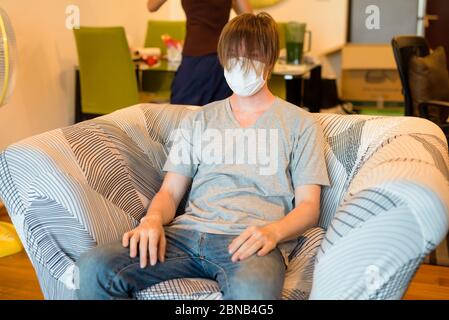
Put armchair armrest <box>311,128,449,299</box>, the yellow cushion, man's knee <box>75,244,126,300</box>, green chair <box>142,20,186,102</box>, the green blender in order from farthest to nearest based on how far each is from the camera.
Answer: green chair <box>142,20,186,102</box> → the green blender → the yellow cushion → man's knee <box>75,244,126,300</box> → armchair armrest <box>311,128,449,299</box>

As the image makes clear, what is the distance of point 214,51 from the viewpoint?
8.72ft

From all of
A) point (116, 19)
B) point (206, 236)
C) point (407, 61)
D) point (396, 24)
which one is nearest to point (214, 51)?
point (407, 61)

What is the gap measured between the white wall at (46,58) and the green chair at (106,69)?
0.24 meters

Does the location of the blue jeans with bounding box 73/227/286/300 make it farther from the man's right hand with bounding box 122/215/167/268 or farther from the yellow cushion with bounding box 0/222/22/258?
the yellow cushion with bounding box 0/222/22/258

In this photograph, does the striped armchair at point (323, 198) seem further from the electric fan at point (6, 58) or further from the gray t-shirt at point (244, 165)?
the electric fan at point (6, 58)

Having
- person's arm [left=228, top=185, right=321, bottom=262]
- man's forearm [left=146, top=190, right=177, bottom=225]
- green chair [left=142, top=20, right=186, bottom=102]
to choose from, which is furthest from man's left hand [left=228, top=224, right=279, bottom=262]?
green chair [left=142, top=20, right=186, bottom=102]

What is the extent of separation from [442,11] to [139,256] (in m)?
4.37

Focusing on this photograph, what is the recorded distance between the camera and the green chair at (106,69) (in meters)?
3.47

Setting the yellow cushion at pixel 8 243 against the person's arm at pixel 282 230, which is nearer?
the person's arm at pixel 282 230

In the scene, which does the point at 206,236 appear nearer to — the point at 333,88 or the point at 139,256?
the point at 139,256

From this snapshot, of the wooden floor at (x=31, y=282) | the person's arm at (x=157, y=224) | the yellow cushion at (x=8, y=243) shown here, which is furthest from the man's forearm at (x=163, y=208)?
the yellow cushion at (x=8, y=243)

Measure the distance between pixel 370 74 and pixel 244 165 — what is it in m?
3.64

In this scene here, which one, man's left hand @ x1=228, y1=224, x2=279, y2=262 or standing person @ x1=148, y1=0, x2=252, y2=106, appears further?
standing person @ x1=148, y1=0, x2=252, y2=106

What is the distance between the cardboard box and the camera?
15.9ft
